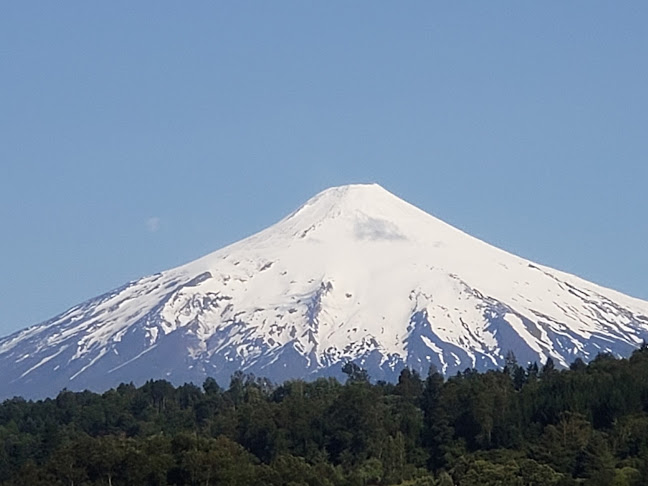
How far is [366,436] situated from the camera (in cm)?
7956

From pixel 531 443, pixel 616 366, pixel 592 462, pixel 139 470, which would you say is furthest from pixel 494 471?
pixel 616 366

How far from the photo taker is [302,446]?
79562 mm

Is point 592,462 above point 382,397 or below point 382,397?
below

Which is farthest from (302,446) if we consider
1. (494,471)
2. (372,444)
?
(494,471)

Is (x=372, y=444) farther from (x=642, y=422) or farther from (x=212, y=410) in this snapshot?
(x=212, y=410)

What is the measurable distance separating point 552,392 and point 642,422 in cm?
739

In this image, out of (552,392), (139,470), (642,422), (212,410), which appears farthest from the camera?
(212,410)

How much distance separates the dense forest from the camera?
66.2 m

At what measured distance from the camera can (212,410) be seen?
9844 cm

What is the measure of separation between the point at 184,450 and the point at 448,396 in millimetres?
21429

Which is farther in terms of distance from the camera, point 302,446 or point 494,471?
point 302,446

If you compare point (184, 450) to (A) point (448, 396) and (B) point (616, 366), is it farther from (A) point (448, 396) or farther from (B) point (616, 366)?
(B) point (616, 366)

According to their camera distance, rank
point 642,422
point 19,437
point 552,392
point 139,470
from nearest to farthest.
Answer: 1. point 139,470
2. point 642,422
3. point 552,392
4. point 19,437

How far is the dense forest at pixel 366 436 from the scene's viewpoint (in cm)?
6619
